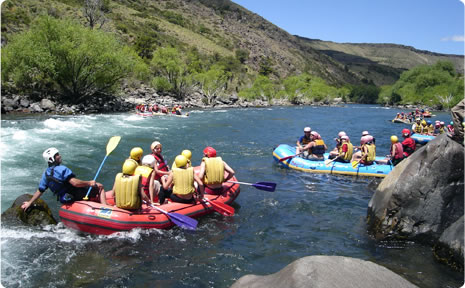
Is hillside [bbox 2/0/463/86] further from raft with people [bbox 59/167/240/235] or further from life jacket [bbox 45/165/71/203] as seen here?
raft with people [bbox 59/167/240/235]

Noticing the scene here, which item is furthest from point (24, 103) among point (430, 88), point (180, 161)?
point (430, 88)

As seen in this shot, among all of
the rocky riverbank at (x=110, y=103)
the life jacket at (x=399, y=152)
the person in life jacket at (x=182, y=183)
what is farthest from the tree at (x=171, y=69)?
the person in life jacket at (x=182, y=183)

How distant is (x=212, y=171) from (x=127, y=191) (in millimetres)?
2222

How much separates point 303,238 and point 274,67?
104 m

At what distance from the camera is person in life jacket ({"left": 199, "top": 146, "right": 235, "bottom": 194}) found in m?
8.03

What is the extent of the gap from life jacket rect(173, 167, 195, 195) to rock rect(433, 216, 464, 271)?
489 centimetres

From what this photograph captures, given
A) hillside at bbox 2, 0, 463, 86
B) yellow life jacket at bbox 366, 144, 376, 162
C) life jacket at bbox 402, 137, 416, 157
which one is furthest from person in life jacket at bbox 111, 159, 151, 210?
hillside at bbox 2, 0, 463, 86

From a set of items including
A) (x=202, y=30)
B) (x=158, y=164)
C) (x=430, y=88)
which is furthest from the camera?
(x=202, y=30)

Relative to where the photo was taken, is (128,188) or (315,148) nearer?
(128,188)

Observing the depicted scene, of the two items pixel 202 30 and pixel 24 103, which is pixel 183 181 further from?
pixel 202 30

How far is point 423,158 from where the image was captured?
6621mm

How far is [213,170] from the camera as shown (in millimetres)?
8062

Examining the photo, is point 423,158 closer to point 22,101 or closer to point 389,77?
point 22,101

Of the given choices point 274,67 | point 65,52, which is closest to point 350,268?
point 65,52
